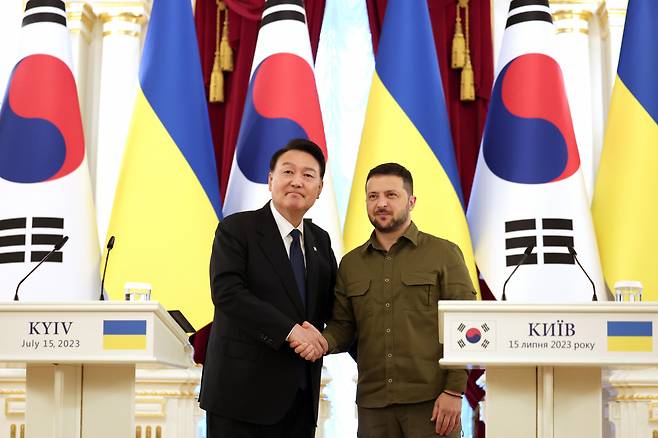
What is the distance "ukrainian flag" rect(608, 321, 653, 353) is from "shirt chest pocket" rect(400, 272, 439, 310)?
0.63 meters

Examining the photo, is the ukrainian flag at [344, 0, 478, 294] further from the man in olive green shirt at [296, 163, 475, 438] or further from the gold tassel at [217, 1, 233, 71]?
the man in olive green shirt at [296, 163, 475, 438]

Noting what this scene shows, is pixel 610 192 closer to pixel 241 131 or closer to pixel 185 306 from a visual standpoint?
pixel 241 131

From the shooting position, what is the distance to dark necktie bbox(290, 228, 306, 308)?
322 centimetres

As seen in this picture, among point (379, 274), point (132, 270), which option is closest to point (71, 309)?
point (379, 274)

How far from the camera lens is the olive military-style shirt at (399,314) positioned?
126 inches

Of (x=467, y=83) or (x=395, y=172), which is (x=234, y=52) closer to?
(x=467, y=83)

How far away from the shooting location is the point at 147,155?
17.6ft

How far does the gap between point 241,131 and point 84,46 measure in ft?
4.68

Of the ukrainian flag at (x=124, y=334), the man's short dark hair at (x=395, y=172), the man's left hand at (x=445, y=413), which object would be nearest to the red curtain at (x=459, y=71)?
the man's short dark hair at (x=395, y=172)

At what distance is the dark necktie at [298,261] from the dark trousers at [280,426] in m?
0.33

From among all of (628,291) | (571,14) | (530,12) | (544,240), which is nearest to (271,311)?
(628,291)

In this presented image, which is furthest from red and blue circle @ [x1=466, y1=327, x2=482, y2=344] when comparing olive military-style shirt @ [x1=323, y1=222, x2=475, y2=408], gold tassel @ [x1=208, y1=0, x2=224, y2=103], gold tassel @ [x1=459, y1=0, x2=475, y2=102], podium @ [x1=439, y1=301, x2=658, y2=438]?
gold tassel @ [x1=208, y1=0, x2=224, y2=103]

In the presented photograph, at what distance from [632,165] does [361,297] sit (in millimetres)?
2482

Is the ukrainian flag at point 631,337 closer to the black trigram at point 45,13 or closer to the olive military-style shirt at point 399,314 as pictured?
the olive military-style shirt at point 399,314
